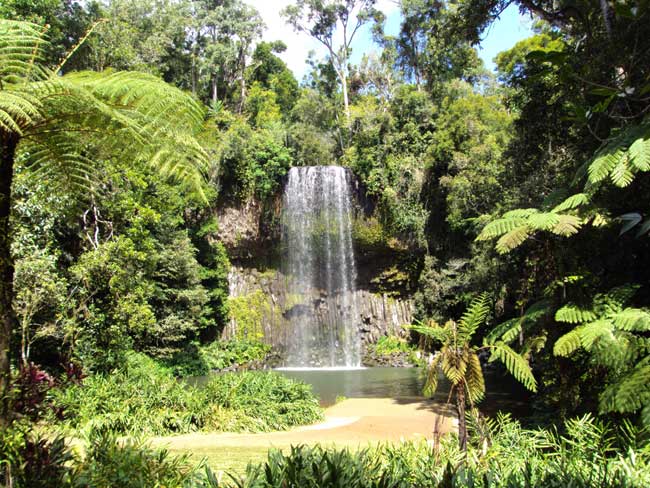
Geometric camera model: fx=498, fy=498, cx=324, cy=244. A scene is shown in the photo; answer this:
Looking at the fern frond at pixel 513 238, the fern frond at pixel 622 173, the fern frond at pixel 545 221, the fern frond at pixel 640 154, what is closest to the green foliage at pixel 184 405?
the fern frond at pixel 513 238

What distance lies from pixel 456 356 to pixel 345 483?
1749 millimetres

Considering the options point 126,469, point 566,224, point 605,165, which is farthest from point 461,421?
point 605,165

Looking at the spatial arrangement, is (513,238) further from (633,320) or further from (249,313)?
(249,313)

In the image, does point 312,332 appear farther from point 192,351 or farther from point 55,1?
point 55,1

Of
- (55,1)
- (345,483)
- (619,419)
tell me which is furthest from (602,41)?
(55,1)

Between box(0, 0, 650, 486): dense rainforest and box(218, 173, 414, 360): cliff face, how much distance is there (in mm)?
210

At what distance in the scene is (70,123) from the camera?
3.46 m

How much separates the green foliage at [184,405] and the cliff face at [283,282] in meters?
11.1

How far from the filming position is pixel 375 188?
20.1 m

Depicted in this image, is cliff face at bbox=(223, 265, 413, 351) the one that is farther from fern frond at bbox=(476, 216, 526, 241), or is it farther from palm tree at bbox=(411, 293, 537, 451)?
palm tree at bbox=(411, 293, 537, 451)

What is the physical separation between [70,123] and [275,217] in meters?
17.4

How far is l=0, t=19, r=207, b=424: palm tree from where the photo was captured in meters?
3.07

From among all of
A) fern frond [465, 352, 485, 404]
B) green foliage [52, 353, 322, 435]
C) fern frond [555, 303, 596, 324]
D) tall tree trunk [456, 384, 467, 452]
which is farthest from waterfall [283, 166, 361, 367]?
tall tree trunk [456, 384, 467, 452]

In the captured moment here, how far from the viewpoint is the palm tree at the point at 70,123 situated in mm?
3070
